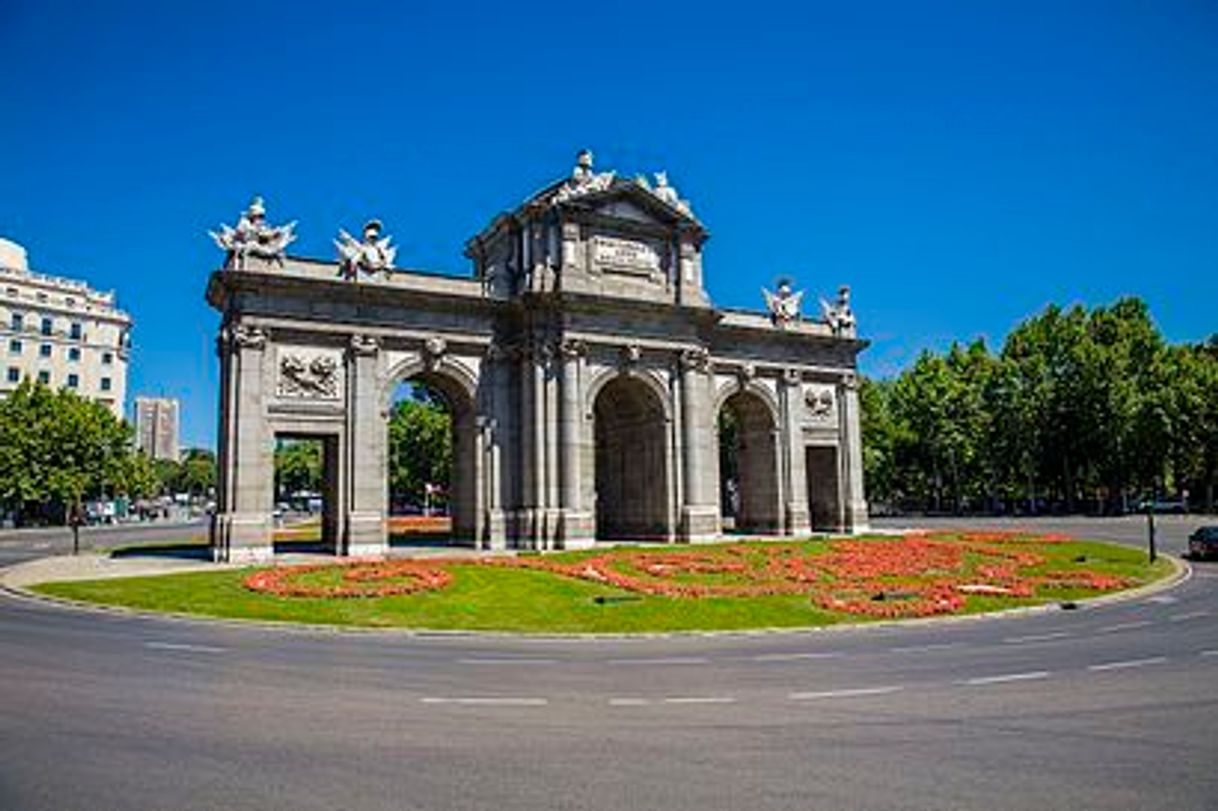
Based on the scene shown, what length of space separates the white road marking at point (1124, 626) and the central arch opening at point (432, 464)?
28608mm

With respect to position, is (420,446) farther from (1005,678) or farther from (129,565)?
(1005,678)

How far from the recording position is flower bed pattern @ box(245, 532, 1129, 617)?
26031 mm

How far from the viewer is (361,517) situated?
37812 millimetres

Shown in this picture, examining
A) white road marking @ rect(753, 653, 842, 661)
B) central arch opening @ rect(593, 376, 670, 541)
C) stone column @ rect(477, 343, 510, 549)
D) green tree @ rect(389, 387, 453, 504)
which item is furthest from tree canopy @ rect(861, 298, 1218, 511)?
white road marking @ rect(753, 653, 842, 661)

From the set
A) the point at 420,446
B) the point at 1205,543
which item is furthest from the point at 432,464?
the point at 1205,543

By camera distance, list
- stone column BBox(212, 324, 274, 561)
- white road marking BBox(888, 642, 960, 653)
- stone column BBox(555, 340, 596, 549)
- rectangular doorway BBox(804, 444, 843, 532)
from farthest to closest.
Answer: rectangular doorway BBox(804, 444, 843, 532), stone column BBox(555, 340, 596, 549), stone column BBox(212, 324, 274, 561), white road marking BBox(888, 642, 960, 653)

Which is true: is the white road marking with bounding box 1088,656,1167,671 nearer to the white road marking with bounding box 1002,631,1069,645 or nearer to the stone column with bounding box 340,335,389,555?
the white road marking with bounding box 1002,631,1069,645

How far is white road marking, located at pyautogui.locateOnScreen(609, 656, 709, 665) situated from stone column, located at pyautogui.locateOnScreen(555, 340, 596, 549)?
914 inches

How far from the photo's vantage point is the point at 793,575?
30875 millimetres

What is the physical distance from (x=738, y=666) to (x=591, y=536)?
987 inches

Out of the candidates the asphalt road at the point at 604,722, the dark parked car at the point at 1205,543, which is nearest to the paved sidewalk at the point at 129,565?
the asphalt road at the point at 604,722

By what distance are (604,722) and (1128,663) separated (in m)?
10.9

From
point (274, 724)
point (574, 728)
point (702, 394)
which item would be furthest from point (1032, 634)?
point (702, 394)

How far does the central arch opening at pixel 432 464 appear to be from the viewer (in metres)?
42.8
